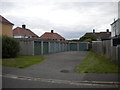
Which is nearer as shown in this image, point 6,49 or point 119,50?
point 119,50

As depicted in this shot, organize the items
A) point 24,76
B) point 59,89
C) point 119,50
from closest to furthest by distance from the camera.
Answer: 1. point 59,89
2. point 24,76
3. point 119,50

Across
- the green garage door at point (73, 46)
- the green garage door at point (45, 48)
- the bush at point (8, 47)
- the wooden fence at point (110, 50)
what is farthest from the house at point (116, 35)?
the green garage door at point (73, 46)

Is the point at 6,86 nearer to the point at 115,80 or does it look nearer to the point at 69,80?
the point at 69,80

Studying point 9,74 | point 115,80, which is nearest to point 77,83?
point 115,80

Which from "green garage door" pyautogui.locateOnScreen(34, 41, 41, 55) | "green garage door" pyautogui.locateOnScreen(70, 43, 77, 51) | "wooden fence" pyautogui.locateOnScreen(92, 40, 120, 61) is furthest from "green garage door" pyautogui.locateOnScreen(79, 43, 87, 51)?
"wooden fence" pyautogui.locateOnScreen(92, 40, 120, 61)

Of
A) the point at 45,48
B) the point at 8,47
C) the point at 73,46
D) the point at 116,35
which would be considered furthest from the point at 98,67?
the point at 73,46

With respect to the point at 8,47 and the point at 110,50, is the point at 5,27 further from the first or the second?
the point at 110,50

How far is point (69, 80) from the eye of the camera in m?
7.05

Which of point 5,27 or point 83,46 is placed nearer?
point 5,27

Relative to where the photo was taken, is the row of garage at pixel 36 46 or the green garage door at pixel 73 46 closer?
the row of garage at pixel 36 46

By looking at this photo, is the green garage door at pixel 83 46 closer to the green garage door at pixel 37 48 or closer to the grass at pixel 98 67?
the green garage door at pixel 37 48

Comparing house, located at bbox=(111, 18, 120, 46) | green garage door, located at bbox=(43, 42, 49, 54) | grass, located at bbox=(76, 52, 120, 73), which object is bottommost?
grass, located at bbox=(76, 52, 120, 73)

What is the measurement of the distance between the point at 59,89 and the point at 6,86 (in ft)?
7.29

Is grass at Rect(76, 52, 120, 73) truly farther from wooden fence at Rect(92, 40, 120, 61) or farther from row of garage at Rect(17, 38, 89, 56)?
row of garage at Rect(17, 38, 89, 56)
